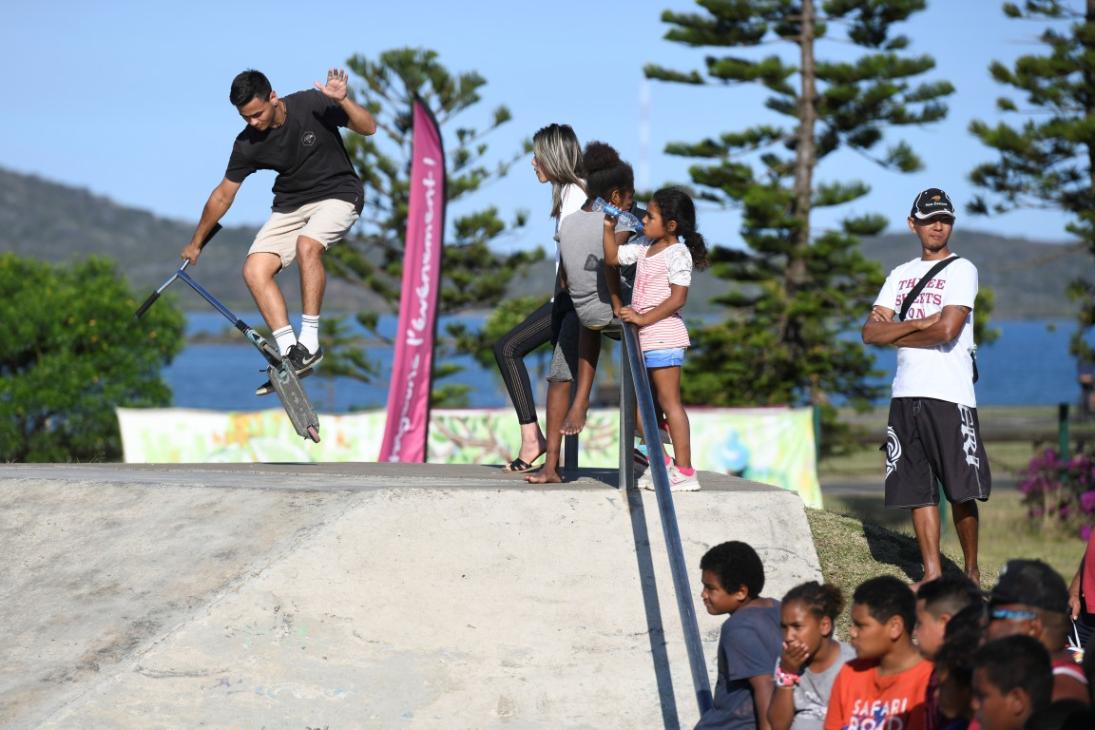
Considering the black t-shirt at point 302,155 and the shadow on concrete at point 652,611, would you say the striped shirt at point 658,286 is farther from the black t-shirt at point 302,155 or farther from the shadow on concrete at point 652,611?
the black t-shirt at point 302,155

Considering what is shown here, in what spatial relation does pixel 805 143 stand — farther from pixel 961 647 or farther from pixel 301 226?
pixel 961 647

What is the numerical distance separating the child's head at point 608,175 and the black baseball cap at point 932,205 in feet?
4.10

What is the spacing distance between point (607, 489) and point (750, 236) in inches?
667

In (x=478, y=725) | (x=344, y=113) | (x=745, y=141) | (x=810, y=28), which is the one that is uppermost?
(x=810, y=28)

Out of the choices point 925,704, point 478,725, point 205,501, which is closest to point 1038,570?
point 925,704

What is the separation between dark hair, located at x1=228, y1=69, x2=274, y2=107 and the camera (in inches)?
286

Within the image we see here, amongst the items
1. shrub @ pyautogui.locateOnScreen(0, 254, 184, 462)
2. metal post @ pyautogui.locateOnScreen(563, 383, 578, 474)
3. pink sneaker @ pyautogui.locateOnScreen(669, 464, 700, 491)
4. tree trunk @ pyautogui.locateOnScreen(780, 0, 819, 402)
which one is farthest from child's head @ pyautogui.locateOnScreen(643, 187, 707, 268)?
Result: tree trunk @ pyautogui.locateOnScreen(780, 0, 819, 402)

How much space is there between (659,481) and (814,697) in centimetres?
90

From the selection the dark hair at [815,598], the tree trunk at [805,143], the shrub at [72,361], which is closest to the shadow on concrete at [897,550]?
the dark hair at [815,598]

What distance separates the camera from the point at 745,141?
22891mm

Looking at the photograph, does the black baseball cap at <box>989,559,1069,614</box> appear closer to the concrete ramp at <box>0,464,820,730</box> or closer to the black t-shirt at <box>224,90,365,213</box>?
the concrete ramp at <box>0,464,820,730</box>

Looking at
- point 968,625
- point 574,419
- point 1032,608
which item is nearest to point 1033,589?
point 1032,608

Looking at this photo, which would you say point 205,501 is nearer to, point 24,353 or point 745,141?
point 24,353

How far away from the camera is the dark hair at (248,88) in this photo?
23.8 ft
